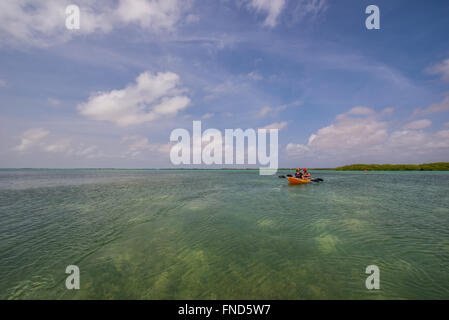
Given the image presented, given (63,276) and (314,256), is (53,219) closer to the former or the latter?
(63,276)

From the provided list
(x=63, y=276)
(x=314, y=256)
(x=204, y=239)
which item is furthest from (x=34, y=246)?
(x=314, y=256)

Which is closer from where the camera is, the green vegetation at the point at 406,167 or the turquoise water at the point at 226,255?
the turquoise water at the point at 226,255

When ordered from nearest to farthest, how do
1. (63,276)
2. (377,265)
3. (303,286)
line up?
1. (303,286)
2. (63,276)
3. (377,265)

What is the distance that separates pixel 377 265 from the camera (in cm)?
670

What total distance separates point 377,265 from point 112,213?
56.3 ft

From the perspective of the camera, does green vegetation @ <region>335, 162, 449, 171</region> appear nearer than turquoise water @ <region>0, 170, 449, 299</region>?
No

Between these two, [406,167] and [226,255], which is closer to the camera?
A: [226,255]

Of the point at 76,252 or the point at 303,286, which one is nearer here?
the point at 303,286
